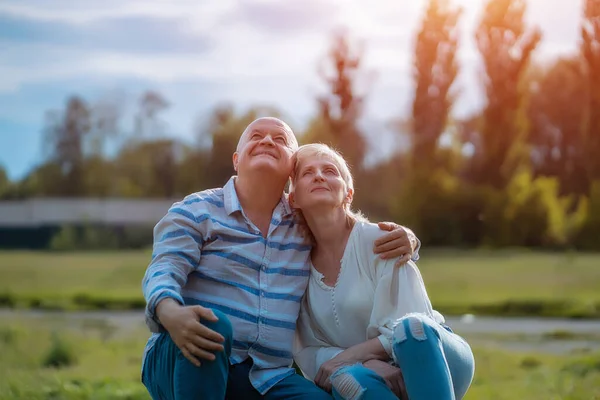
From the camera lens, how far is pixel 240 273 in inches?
88.5

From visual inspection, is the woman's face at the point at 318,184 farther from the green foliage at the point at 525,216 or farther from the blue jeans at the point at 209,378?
the green foliage at the point at 525,216

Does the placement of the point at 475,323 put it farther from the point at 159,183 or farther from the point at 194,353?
the point at 159,183

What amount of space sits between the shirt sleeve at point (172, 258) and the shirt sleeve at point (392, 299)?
0.51m

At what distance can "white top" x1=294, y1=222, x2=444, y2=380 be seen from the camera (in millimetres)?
2172

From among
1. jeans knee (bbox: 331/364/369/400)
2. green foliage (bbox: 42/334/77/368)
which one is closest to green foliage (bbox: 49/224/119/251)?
green foliage (bbox: 42/334/77/368)

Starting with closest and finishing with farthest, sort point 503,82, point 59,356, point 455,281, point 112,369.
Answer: point 112,369
point 59,356
point 455,281
point 503,82

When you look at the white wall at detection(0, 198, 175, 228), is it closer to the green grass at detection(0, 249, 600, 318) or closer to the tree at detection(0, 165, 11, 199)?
the tree at detection(0, 165, 11, 199)

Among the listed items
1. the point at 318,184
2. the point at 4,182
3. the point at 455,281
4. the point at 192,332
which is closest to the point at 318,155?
the point at 318,184

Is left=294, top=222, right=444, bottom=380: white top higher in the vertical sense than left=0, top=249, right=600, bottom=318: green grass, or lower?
higher

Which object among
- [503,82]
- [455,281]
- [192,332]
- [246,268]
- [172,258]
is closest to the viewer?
[192,332]

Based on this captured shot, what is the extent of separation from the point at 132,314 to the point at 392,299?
7.21 m

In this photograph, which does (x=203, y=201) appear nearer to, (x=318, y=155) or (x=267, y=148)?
(x=267, y=148)

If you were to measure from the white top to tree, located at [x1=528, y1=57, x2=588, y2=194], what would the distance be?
17032mm

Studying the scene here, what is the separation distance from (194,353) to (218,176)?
15.6 metres
